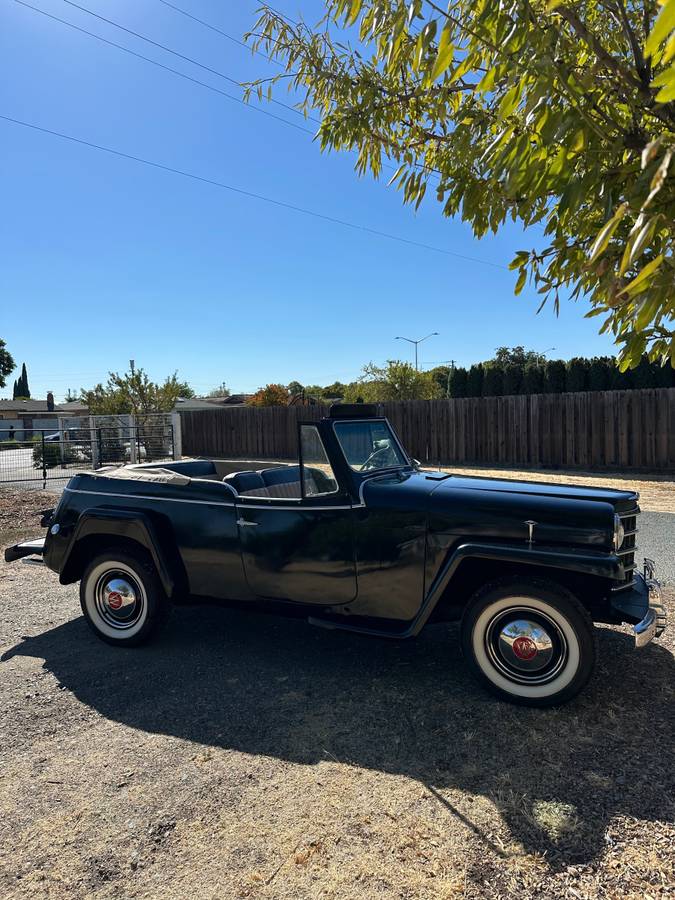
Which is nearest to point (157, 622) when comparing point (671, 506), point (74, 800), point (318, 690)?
point (318, 690)

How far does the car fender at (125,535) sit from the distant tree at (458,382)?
65.4ft

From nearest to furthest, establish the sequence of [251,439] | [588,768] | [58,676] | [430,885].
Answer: [430,885], [588,768], [58,676], [251,439]

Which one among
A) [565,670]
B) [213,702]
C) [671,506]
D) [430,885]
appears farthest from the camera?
[671,506]

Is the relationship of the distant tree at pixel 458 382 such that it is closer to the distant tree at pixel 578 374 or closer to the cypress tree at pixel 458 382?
the cypress tree at pixel 458 382

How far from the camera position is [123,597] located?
446cm

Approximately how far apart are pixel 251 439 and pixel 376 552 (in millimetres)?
19895

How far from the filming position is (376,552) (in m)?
3.68

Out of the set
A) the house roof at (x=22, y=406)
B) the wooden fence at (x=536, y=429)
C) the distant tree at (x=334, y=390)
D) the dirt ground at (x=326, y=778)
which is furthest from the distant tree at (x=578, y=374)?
the house roof at (x=22, y=406)

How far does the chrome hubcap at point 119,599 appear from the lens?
443 cm

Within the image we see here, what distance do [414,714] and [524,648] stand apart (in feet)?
2.46

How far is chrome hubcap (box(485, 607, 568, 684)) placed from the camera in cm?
328

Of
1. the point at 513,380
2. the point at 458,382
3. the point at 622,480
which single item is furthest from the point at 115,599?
the point at 458,382

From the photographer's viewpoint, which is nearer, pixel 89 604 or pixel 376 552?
pixel 376 552

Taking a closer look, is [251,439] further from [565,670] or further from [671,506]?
[565,670]
